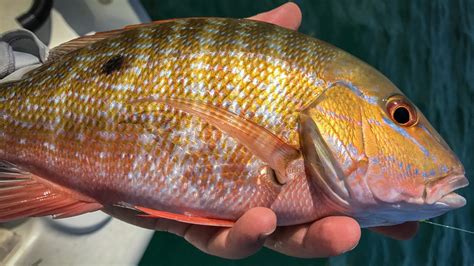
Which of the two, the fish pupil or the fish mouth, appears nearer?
the fish mouth

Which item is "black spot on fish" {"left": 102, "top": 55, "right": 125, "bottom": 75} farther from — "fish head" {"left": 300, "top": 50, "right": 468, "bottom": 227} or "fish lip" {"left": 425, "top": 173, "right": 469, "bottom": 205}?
"fish lip" {"left": 425, "top": 173, "right": 469, "bottom": 205}

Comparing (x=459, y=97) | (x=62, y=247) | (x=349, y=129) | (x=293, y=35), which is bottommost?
(x=459, y=97)

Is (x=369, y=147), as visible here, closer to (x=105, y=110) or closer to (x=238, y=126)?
(x=238, y=126)

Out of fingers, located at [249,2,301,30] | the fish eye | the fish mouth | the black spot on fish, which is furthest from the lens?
fingers, located at [249,2,301,30]

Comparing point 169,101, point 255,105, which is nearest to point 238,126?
point 255,105

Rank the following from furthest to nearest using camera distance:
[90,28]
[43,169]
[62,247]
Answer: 1. [90,28]
2. [62,247]
3. [43,169]

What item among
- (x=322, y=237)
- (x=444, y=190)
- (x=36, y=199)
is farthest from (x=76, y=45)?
(x=444, y=190)

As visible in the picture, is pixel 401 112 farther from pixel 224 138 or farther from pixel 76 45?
pixel 76 45

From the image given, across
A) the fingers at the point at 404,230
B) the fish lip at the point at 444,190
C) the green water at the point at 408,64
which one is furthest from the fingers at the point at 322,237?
the green water at the point at 408,64

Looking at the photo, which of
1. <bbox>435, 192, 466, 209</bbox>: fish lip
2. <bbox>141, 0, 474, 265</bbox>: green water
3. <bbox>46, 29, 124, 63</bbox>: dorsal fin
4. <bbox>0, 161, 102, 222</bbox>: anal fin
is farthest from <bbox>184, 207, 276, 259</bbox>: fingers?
<bbox>141, 0, 474, 265</bbox>: green water
